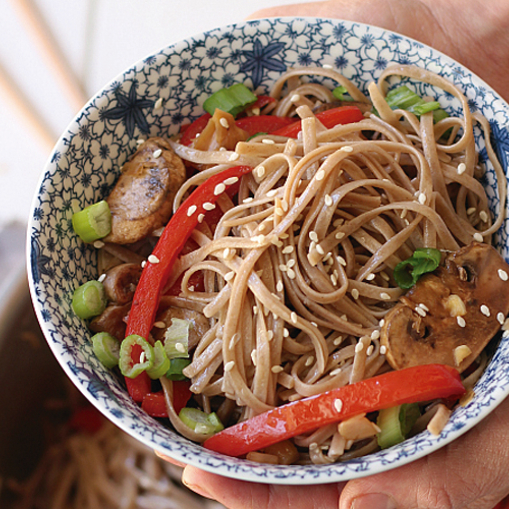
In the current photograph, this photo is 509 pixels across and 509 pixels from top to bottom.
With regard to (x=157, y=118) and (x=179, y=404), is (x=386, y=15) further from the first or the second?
(x=179, y=404)

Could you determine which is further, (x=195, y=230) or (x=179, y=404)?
(x=195, y=230)

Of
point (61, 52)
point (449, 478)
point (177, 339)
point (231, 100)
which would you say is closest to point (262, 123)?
point (231, 100)

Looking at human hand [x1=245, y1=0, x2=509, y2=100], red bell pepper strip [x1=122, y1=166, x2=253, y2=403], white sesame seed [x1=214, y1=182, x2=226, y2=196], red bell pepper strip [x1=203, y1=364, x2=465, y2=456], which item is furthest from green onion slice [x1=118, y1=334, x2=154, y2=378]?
human hand [x1=245, y1=0, x2=509, y2=100]

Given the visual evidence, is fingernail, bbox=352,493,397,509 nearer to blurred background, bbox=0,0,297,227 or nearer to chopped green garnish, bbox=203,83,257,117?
chopped green garnish, bbox=203,83,257,117

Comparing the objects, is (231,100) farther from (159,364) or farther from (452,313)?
(452,313)

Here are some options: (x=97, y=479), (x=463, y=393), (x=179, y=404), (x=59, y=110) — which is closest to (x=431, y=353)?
(x=463, y=393)
